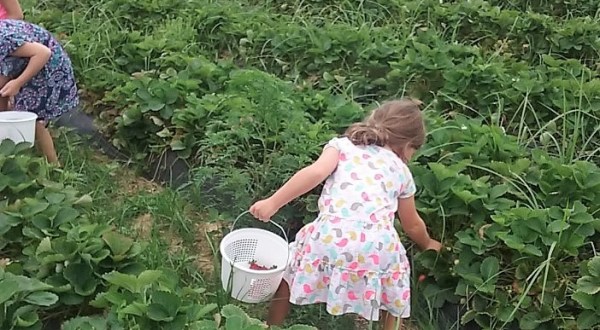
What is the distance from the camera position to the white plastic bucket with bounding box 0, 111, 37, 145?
3934 mm

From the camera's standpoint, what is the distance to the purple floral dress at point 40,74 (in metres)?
4.12

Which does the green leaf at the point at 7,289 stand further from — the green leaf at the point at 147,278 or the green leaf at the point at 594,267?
the green leaf at the point at 594,267

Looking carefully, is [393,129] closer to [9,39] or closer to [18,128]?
[18,128]

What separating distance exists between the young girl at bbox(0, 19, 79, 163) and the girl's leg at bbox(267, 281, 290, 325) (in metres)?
1.63

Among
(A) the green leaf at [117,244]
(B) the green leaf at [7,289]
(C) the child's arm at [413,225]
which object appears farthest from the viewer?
(C) the child's arm at [413,225]

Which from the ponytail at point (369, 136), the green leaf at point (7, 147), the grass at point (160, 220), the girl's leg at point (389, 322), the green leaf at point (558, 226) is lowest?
the grass at point (160, 220)

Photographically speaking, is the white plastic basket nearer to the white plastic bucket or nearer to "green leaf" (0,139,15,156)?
"green leaf" (0,139,15,156)

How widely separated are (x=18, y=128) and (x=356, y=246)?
1.81 meters

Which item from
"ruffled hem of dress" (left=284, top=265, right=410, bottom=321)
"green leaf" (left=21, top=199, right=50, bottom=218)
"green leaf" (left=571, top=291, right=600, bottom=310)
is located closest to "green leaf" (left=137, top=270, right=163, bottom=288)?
"ruffled hem of dress" (left=284, top=265, right=410, bottom=321)

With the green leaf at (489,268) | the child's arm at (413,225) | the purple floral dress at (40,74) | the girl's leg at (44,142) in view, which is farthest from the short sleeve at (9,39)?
the green leaf at (489,268)

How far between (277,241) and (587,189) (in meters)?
1.28

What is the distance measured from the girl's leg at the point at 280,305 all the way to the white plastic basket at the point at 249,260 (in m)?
0.07

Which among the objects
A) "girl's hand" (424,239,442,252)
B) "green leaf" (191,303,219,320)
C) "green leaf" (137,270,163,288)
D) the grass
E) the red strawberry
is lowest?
the grass

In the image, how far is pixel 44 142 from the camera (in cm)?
434
